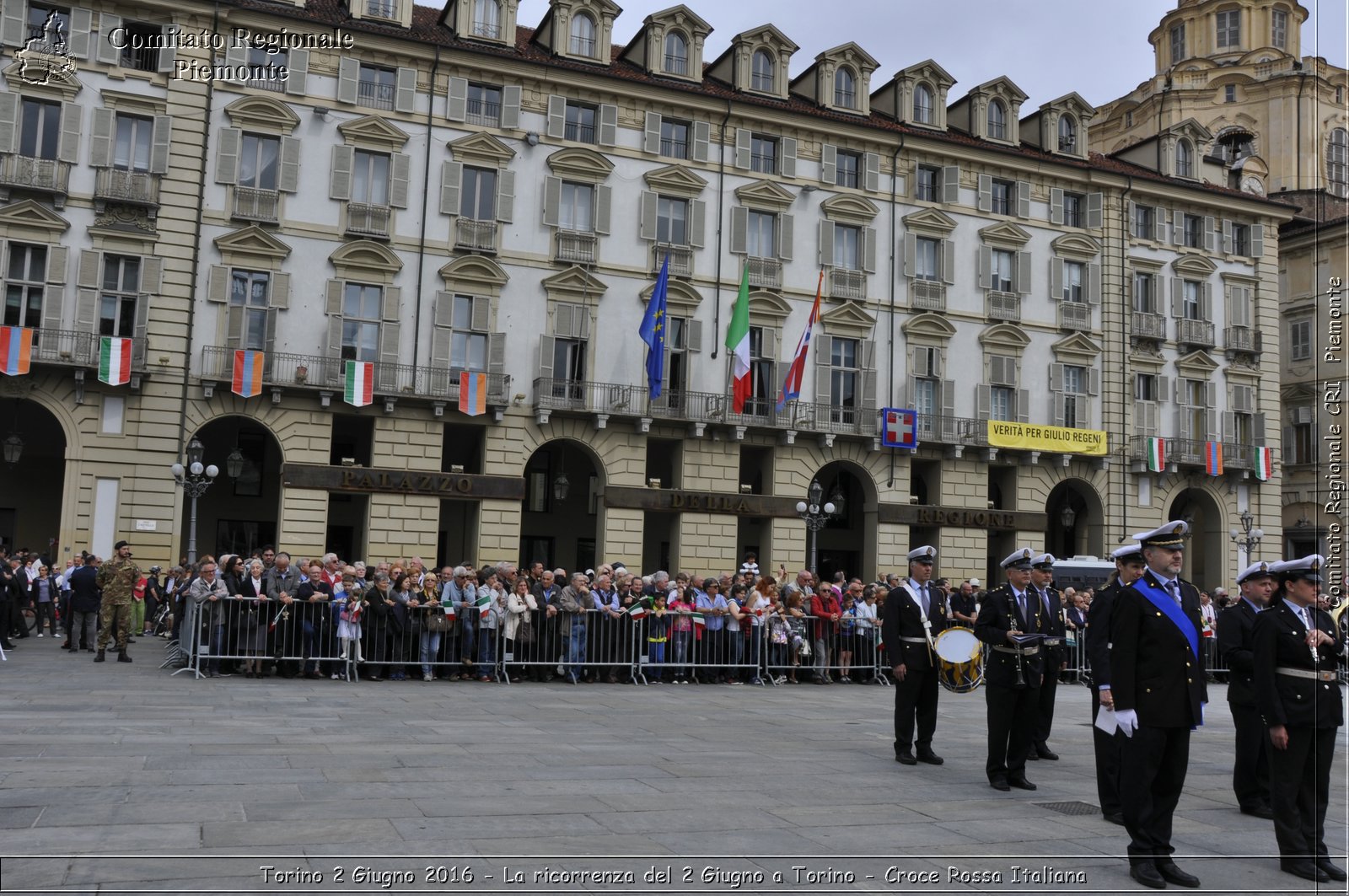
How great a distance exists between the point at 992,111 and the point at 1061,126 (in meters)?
3.23

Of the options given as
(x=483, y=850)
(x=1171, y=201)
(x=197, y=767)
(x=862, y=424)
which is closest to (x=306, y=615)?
(x=197, y=767)

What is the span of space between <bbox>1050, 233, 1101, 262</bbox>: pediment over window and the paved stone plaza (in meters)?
31.0

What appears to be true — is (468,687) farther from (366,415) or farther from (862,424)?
(862,424)

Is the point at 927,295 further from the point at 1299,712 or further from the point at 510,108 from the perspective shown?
the point at 1299,712

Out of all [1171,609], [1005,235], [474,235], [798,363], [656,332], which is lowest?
[1171,609]

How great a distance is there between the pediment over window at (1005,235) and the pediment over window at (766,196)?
7658 mm

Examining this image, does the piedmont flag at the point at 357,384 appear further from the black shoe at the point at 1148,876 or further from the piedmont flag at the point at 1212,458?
the piedmont flag at the point at 1212,458

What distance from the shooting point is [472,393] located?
34562 mm

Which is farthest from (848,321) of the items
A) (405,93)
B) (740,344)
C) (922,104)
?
(405,93)

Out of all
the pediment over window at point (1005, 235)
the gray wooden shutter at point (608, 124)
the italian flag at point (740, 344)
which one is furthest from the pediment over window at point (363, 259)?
the pediment over window at point (1005, 235)

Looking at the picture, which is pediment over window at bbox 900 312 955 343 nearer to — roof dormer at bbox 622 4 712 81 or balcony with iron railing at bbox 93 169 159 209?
roof dormer at bbox 622 4 712 81

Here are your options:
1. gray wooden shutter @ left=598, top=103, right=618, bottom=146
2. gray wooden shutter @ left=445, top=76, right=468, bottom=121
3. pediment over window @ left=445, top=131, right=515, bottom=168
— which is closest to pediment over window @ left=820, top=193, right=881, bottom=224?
gray wooden shutter @ left=598, top=103, right=618, bottom=146

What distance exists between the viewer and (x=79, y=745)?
11.0m

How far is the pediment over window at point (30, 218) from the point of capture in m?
30.8
